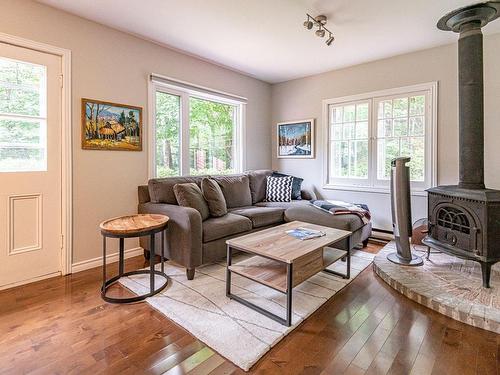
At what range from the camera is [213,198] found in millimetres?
3053

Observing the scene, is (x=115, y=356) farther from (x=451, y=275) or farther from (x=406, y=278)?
(x=451, y=275)

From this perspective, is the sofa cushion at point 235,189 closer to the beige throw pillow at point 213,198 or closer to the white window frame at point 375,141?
the beige throw pillow at point 213,198

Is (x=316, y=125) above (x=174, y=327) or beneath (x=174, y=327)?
above

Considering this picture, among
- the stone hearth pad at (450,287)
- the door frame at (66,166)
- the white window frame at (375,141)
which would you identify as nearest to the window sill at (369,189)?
the white window frame at (375,141)

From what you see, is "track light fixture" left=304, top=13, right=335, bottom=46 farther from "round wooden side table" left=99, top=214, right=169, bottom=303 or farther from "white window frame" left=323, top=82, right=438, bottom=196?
"round wooden side table" left=99, top=214, right=169, bottom=303

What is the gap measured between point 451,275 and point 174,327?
2291 mm

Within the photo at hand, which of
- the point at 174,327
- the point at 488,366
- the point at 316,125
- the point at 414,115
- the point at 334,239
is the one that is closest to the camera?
the point at 488,366

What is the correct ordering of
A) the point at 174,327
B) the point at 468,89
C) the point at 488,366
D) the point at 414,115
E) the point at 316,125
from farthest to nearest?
the point at 316,125, the point at 414,115, the point at 468,89, the point at 174,327, the point at 488,366

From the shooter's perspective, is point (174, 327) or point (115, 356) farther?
point (174, 327)

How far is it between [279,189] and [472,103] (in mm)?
2392

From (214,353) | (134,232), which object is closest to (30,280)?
(134,232)

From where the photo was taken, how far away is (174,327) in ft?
6.00

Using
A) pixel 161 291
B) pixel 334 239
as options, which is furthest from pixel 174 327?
pixel 334 239

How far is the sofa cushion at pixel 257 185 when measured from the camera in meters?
4.11
